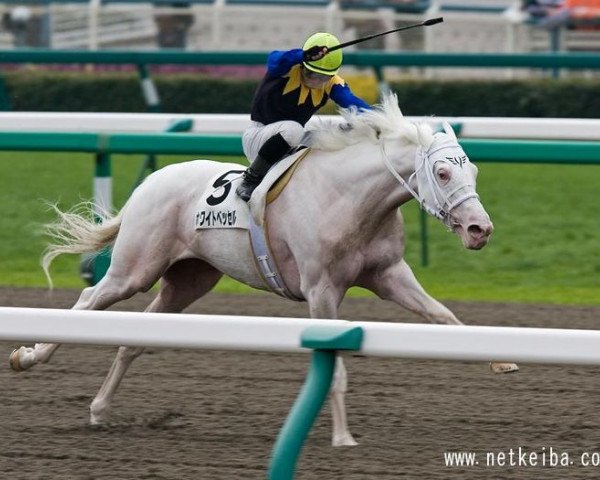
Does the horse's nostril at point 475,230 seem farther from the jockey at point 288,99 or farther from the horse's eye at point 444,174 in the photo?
the jockey at point 288,99

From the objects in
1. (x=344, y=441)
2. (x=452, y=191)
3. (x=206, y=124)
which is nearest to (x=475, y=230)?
(x=452, y=191)

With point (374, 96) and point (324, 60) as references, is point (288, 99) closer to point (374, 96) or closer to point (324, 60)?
point (324, 60)

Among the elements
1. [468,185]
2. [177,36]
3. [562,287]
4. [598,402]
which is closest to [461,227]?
[468,185]

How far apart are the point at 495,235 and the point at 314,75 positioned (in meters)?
5.05

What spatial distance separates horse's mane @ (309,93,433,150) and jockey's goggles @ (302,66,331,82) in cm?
13

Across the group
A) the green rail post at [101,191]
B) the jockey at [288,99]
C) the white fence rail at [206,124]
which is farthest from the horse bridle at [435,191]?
the white fence rail at [206,124]

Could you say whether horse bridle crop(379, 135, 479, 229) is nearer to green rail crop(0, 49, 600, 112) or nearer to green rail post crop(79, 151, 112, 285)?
green rail post crop(79, 151, 112, 285)

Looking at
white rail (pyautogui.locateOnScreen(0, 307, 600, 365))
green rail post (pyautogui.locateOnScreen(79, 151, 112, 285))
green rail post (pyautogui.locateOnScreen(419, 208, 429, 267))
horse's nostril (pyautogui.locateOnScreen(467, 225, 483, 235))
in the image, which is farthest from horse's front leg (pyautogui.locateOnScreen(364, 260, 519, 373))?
green rail post (pyautogui.locateOnScreen(419, 208, 429, 267))

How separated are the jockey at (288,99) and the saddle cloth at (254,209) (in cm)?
5

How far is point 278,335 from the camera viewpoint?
129 inches

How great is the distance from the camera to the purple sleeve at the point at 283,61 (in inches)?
209

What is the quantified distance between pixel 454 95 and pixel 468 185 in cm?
911

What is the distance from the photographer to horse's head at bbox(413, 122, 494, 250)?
15.8 ft

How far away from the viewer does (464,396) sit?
568 cm
